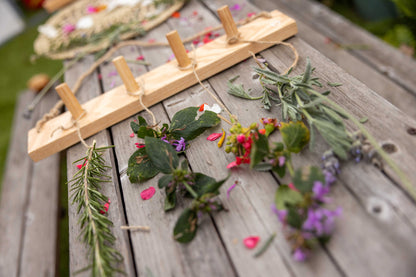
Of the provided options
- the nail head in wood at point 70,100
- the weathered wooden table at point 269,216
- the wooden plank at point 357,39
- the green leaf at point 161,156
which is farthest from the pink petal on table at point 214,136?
the wooden plank at point 357,39

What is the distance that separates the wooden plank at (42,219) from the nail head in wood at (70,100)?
0.99 metres

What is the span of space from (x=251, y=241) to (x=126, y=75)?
0.89 m

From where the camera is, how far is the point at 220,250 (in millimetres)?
836

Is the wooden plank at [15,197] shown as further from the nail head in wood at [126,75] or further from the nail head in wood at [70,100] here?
the nail head in wood at [126,75]

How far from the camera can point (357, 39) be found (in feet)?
7.51

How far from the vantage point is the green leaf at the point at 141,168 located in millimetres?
1039

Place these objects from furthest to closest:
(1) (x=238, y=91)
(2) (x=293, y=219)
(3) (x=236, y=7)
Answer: (3) (x=236, y=7) → (1) (x=238, y=91) → (2) (x=293, y=219)

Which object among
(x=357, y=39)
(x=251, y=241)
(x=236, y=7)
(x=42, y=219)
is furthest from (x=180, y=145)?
(x=357, y=39)

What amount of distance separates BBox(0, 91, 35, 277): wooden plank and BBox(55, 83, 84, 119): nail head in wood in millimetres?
1173

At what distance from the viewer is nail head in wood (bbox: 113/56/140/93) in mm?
1350

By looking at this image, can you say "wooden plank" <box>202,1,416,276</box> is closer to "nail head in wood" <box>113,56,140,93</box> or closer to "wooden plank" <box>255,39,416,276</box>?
"wooden plank" <box>255,39,416,276</box>

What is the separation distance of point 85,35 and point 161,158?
1579mm

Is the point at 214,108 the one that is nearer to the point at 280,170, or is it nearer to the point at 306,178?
the point at 280,170

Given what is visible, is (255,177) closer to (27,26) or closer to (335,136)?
(335,136)
